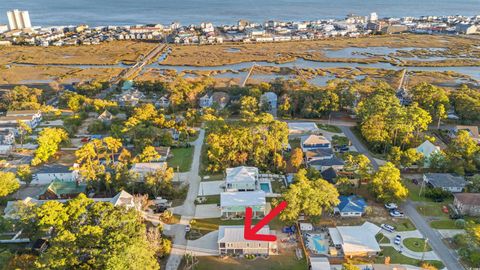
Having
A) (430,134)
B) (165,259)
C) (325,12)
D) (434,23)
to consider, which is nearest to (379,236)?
(165,259)

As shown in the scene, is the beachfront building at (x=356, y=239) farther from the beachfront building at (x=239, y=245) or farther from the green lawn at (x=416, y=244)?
the beachfront building at (x=239, y=245)

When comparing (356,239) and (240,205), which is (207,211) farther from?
(356,239)

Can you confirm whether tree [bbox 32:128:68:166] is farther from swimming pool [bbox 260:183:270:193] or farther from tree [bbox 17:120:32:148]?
swimming pool [bbox 260:183:270:193]

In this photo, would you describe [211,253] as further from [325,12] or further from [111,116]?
[325,12]

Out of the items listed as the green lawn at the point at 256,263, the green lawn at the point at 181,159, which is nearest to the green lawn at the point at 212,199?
the green lawn at the point at 181,159

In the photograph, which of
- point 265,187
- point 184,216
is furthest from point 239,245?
point 265,187
